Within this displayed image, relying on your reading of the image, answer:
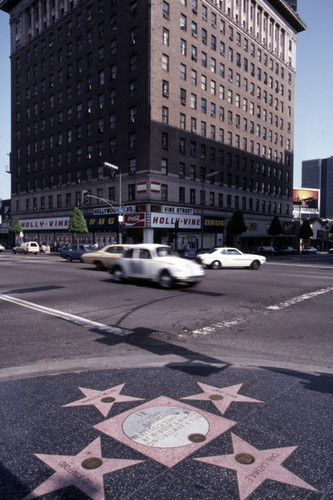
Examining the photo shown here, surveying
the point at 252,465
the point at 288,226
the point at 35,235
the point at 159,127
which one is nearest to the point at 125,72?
the point at 159,127

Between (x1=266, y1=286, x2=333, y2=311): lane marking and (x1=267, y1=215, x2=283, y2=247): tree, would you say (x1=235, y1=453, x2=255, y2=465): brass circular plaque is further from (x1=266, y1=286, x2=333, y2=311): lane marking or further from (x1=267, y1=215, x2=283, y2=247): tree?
(x1=267, y1=215, x2=283, y2=247): tree

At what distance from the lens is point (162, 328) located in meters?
7.23

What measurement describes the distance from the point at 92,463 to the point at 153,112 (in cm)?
3975

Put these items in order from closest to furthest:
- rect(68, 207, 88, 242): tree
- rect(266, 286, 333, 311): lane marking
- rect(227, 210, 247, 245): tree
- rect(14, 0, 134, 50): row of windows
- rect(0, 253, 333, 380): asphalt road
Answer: rect(0, 253, 333, 380): asphalt road
rect(266, 286, 333, 311): lane marking
rect(14, 0, 134, 50): row of windows
rect(68, 207, 88, 242): tree
rect(227, 210, 247, 245): tree

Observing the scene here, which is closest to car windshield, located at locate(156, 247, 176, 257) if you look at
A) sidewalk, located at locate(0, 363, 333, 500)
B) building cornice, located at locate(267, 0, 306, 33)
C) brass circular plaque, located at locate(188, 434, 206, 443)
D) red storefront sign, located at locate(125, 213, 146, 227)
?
sidewalk, located at locate(0, 363, 333, 500)

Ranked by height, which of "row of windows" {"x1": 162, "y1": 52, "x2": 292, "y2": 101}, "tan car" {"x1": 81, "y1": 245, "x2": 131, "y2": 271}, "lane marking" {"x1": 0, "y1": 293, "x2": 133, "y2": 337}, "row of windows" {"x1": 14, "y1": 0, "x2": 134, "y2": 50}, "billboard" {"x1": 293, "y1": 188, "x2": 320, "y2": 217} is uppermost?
"row of windows" {"x1": 14, "y1": 0, "x2": 134, "y2": 50}

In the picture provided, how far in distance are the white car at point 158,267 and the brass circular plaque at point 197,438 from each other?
9.27 m

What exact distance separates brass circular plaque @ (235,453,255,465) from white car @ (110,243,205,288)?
31.4 feet

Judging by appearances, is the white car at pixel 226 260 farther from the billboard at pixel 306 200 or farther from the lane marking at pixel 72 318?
the billboard at pixel 306 200

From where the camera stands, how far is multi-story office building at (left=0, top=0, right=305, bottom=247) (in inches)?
1551

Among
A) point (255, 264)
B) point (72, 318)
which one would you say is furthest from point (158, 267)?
point (255, 264)

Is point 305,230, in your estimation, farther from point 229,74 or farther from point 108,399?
point 108,399

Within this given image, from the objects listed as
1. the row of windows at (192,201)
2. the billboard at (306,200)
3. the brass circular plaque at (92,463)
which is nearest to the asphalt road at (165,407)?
the brass circular plaque at (92,463)

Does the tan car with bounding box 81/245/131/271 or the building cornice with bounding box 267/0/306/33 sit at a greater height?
the building cornice with bounding box 267/0/306/33
